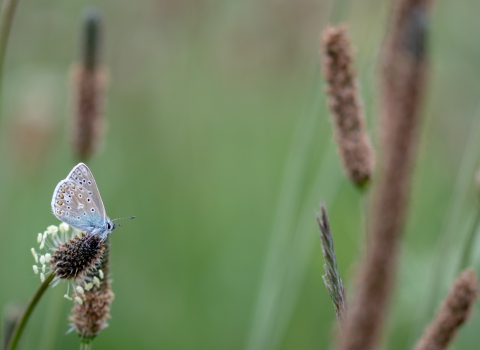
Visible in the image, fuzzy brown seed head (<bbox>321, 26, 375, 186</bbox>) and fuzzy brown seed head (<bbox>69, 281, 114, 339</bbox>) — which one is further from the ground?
fuzzy brown seed head (<bbox>321, 26, 375, 186</bbox>)

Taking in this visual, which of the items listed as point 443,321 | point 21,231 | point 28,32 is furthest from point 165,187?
point 443,321

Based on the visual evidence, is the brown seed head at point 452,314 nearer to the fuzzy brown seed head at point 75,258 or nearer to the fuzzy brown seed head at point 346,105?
the fuzzy brown seed head at point 346,105

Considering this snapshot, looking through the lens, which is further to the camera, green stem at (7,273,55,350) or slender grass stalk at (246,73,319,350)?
slender grass stalk at (246,73,319,350)

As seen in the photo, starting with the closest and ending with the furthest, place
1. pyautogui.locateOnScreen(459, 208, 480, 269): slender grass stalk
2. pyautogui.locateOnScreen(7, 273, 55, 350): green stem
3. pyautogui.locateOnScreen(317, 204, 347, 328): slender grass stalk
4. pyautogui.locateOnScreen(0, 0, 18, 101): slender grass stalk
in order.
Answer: pyautogui.locateOnScreen(317, 204, 347, 328): slender grass stalk → pyautogui.locateOnScreen(7, 273, 55, 350): green stem → pyautogui.locateOnScreen(0, 0, 18, 101): slender grass stalk → pyautogui.locateOnScreen(459, 208, 480, 269): slender grass stalk

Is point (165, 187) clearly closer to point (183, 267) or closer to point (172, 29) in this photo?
point (183, 267)

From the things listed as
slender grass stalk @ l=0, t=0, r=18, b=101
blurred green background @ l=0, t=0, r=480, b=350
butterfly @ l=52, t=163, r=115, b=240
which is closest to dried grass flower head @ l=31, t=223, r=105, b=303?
butterfly @ l=52, t=163, r=115, b=240

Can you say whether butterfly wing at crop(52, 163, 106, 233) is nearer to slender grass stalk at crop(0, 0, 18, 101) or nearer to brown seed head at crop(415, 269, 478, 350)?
slender grass stalk at crop(0, 0, 18, 101)

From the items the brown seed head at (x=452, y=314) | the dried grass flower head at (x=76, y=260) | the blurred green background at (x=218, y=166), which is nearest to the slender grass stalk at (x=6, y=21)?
the dried grass flower head at (x=76, y=260)
